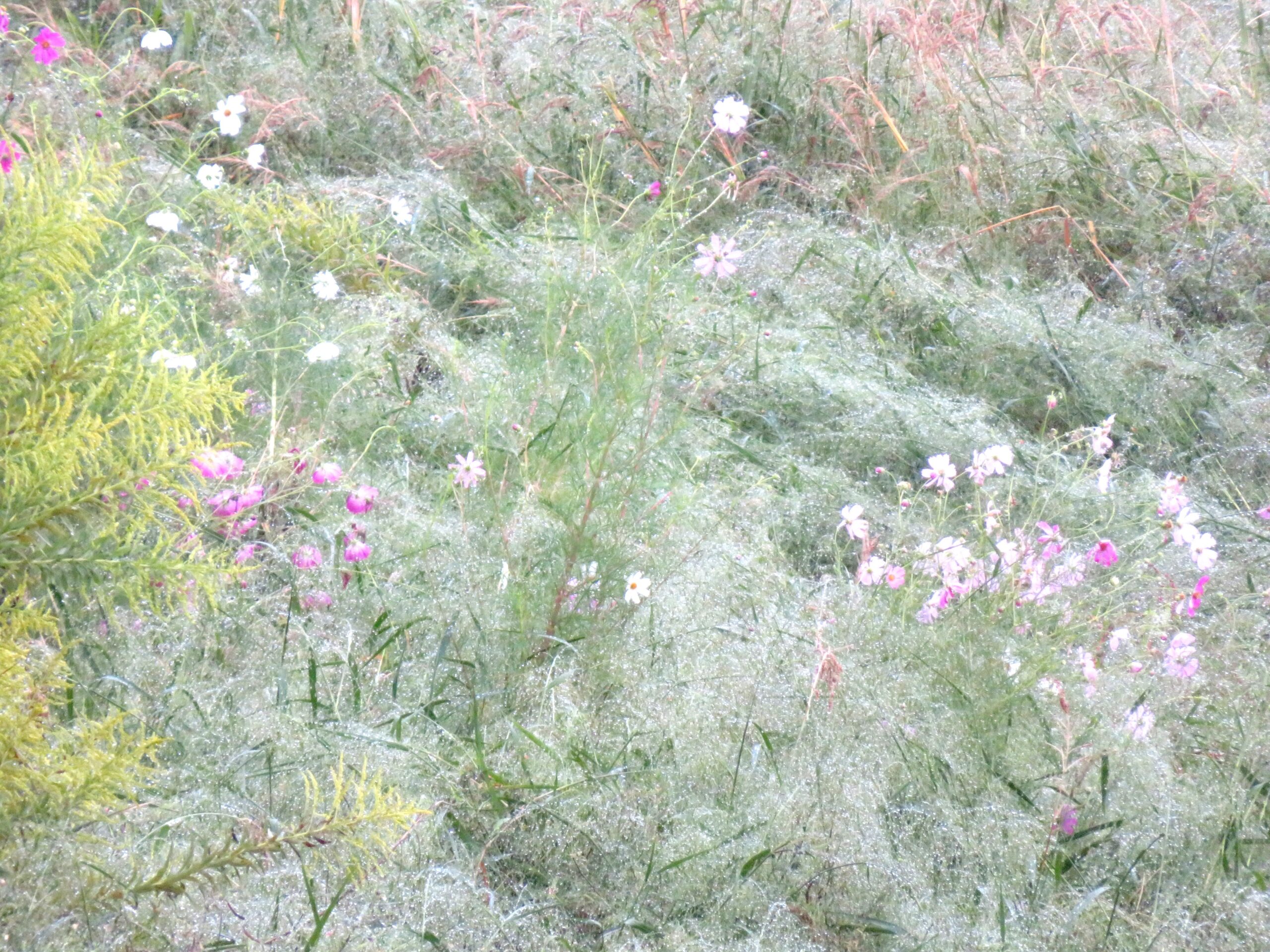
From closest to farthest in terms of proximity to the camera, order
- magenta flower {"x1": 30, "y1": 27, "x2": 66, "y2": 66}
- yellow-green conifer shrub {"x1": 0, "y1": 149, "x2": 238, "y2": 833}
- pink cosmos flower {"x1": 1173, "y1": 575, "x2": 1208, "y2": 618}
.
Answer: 1. yellow-green conifer shrub {"x1": 0, "y1": 149, "x2": 238, "y2": 833}
2. pink cosmos flower {"x1": 1173, "y1": 575, "x2": 1208, "y2": 618}
3. magenta flower {"x1": 30, "y1": 27, "x2": 66, "y2": 66}

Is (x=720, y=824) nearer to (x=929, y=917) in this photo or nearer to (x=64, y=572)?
(x=929, y=917)

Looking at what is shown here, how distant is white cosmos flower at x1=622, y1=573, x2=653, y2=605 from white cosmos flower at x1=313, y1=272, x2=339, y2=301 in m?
1.33

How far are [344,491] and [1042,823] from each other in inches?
54.7

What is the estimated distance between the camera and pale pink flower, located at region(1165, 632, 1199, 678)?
6.83 feet

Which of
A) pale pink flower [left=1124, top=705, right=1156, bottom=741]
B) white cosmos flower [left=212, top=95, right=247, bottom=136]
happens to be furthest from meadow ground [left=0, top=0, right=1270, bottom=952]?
white cosmos flower [left=212, top=95, right=247, bottom=136]

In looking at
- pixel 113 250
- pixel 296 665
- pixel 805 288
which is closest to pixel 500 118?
pixel 805 288

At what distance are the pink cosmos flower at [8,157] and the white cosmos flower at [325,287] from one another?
82cm

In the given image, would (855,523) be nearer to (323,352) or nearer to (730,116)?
(323,352)

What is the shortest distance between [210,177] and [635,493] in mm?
1860

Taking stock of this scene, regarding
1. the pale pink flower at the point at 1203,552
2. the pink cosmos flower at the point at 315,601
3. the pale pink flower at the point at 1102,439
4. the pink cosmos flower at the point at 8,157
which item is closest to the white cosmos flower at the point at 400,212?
the pink cosmos flower at the point at 8,157

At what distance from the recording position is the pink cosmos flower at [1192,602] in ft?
7.11

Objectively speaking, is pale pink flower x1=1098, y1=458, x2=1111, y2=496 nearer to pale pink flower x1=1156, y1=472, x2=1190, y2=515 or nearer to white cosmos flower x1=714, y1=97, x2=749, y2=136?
pale pink flower x1=1156, y1=472, x2=1190, y2=515

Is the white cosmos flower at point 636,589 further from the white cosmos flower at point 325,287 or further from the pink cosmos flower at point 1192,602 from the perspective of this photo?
the white cosmos flower at point 325,287

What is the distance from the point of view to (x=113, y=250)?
2.79m
